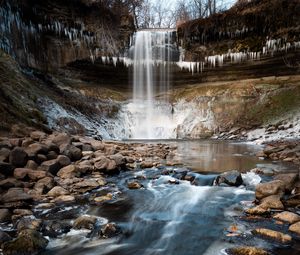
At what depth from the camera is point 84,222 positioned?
5.48 meters

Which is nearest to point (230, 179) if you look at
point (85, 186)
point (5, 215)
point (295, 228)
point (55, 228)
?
point (295, 228)

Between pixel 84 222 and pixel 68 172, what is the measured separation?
313 cm

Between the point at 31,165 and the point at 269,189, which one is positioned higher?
the point at 31,165

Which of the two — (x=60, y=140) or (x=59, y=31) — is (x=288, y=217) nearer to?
(x=60, y=140)

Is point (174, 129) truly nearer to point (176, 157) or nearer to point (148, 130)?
point (148, 130)

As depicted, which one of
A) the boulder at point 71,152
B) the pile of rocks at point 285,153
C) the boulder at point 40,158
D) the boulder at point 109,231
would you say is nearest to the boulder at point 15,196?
the boulder at point 109,231

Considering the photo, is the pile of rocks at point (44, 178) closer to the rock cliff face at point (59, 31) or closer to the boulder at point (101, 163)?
the boulder at point (101, 163)

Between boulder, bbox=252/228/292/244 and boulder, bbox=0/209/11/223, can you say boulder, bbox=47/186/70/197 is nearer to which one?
boulder, bbox=0/209/11/223

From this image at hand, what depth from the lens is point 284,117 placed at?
19.9 metres

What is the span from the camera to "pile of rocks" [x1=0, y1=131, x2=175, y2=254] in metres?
5.22

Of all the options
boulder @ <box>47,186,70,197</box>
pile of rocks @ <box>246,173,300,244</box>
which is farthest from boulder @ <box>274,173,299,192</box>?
boulder @ <box>47,186,70,197</box>

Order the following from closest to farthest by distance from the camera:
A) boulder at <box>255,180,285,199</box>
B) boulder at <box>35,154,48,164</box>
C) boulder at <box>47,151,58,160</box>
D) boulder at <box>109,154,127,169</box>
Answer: boulder at <box>255,180,285,199</box>, boulder at <box>35,154,48,164</box>, boulder at <box>47,151,58,160</box>, boulder at <box>109,154,127,169</box>

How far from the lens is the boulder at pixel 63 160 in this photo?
9000mm

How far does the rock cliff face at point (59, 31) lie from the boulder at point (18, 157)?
12126 mm
